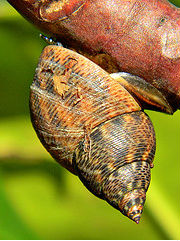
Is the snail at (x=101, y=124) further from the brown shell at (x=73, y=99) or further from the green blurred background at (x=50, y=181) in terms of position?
the green blurred background at (x=50, y=181)

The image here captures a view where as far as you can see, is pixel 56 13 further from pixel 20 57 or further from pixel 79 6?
pixel 20 57

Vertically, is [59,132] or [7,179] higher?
[59,132]

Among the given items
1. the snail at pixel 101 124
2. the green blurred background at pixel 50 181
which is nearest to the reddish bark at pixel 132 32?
the snail at pixel 101 124

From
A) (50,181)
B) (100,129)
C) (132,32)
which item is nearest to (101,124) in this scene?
(100,129)

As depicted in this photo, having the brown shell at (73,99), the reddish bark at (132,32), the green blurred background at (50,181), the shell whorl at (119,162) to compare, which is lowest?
the green blurred background at (50,181)

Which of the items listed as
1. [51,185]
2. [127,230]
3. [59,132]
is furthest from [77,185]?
[59,132]

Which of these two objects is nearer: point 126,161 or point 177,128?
point 126,161
